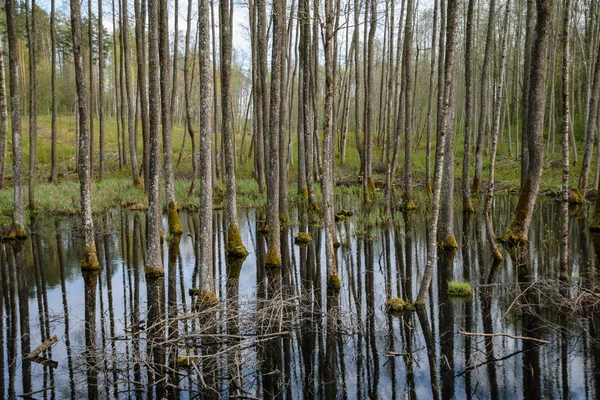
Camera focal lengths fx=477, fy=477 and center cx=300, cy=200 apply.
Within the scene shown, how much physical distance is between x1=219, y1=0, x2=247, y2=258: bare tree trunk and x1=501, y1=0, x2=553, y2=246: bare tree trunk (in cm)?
689

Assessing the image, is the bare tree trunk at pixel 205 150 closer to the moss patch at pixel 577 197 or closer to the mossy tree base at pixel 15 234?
the mossy tree base at pixel 15 234

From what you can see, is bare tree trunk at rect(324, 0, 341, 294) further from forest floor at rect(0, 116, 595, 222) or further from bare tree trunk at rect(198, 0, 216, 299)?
forest floor at rect(0, 116, 595, 222)

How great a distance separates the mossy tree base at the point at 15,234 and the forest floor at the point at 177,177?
3.63 m

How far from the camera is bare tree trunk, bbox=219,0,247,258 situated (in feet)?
36.4

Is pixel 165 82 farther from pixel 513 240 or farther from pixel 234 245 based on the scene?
pixel 513 240

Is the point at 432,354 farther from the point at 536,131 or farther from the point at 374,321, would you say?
the point at 536,131

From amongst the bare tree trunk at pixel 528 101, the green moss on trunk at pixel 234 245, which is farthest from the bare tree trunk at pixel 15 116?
the bare tree trunk at pixel 528 101

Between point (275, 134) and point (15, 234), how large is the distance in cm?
973

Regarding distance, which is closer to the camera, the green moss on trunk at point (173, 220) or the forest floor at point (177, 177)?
the green moss on trunk at point (173, 220)

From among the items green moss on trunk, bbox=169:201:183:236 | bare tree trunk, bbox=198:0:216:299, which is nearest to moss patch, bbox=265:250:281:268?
bare tree trunk, bbox=198:0:216:299

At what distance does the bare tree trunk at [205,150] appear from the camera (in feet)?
26.6

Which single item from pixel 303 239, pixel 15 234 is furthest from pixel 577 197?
pixel 15 234

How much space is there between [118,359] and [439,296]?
5.63 metres

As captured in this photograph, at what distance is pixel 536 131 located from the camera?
11.1 metres
